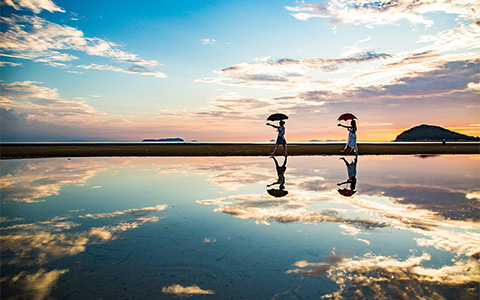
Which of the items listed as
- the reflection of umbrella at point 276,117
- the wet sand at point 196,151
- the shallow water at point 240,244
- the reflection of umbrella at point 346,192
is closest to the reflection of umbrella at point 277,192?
the shallow water at point 240,244

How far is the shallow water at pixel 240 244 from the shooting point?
129 inches

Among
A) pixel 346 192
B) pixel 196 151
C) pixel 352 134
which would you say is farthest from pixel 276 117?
pixel 346 192

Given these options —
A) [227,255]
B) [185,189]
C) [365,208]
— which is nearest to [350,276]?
[227,255]

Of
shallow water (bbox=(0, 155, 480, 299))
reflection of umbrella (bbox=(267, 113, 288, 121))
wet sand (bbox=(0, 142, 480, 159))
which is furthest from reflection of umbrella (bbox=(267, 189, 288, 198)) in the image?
wet sand (bbox=(0, 142, 480, 159))

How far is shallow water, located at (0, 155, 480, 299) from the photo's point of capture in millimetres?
3289

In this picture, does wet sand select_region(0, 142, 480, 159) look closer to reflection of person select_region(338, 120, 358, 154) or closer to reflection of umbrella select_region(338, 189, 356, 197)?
reflection of person select_region(338, 120, 358, 154)

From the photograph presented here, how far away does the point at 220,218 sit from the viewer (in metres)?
6.18

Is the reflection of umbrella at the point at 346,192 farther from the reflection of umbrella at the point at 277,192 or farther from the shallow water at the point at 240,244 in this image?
the reflection of umbrella at the point at 277,192

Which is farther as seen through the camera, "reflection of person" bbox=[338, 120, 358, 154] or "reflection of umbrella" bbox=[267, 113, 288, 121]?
"reflection of umbrella" bbox=[267, 113, 288, 121]

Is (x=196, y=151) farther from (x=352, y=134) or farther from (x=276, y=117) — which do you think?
(x=352, y=134)

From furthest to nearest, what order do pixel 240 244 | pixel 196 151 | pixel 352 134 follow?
pixel 196 151 < pixel 352 134 < pixel 240 244

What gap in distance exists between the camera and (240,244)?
4621 mm

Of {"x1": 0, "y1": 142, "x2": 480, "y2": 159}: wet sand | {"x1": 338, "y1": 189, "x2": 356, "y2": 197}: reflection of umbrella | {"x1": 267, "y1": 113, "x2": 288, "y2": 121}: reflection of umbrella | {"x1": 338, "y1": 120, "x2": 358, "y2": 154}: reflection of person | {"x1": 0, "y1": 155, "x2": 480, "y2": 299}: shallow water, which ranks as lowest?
{"x1": 0, "y1": 155, "x2": 480, "y2": 299}: shallow water

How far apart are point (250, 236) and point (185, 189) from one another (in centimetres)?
506
